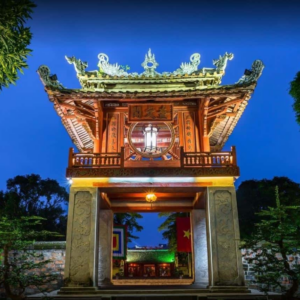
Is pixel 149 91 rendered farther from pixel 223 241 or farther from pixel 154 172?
pixel 223 241

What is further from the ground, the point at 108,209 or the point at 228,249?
the point at 108,209

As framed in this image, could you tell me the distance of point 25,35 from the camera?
592cm

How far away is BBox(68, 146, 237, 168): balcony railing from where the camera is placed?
358 inches

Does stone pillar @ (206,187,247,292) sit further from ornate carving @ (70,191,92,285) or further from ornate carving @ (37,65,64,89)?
ornate carving @ (37,65,64,89)

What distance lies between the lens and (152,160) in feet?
30.7

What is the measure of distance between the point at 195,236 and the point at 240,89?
5.19 meters

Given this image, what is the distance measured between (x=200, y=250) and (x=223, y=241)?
295cm

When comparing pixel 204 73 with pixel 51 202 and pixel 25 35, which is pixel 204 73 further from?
pixel 51 202

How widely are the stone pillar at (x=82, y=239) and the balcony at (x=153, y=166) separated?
573mm

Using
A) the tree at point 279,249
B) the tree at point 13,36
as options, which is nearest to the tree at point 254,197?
the tree at point 279,249

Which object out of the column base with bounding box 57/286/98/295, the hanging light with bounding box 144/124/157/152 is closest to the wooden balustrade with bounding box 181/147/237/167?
the hanging light with bounding box 144/124/157/152

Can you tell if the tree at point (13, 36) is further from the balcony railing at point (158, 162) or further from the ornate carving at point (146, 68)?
the ornate carving at point (146, 68)

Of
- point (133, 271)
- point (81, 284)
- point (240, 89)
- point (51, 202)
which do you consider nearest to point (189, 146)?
point (240, 89)

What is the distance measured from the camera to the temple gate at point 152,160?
848cm
